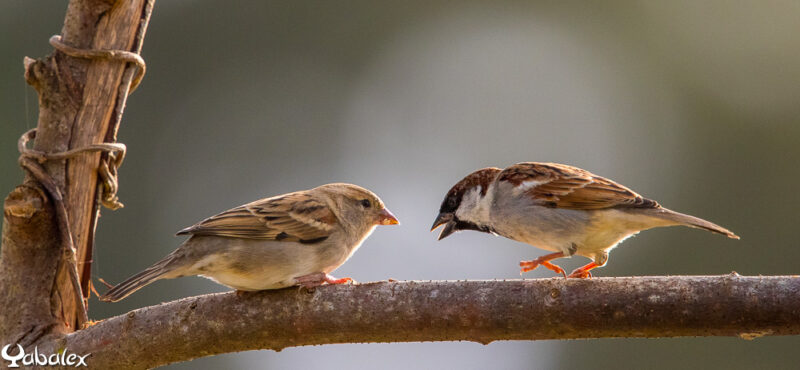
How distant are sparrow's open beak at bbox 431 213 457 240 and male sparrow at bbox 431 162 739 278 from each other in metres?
0.27

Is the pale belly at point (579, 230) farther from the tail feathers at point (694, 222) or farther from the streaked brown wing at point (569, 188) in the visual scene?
the tail feathers at point (694, 222)

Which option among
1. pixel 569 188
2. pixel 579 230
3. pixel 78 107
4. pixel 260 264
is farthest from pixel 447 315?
pixel 569 188

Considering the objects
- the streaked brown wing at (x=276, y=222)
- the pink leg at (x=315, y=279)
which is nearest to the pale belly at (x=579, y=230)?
the streaked brown wing at (x=276, y=222)

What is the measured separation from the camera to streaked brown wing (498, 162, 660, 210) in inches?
167

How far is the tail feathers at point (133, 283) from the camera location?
10.1ft

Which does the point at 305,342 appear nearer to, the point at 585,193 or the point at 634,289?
the point at 634,289

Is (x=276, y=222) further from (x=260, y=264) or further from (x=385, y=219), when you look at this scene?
(x=385, y=219)

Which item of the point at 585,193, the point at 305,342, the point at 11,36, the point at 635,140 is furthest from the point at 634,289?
the point at 635,140

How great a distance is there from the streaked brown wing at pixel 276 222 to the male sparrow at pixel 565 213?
1.01 metres

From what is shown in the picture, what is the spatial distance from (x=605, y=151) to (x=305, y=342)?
1230 cm

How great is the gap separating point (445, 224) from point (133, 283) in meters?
2.26

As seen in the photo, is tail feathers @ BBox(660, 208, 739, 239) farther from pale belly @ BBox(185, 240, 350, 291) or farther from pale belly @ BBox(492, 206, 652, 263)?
pale belly @ BBox(185, 240, 350, 291)

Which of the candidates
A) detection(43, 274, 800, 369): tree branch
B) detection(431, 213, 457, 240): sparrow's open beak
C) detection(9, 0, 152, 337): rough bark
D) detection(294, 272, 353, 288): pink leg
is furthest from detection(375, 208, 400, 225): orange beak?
detection(9, 0, 152, 337): rough bark

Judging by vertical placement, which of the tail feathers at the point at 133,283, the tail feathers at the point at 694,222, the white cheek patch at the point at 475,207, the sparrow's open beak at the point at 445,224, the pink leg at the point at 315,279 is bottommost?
the tail feathers at the point at 133,283
